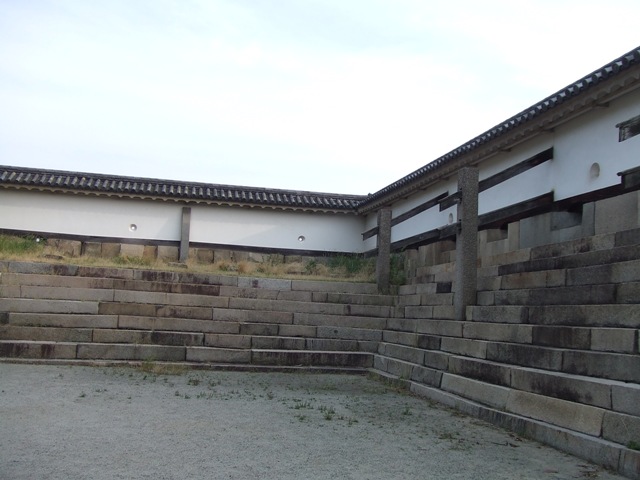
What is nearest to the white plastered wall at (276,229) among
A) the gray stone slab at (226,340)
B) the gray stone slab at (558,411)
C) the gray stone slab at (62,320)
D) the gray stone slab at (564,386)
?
the gray stone slab at (62,320)

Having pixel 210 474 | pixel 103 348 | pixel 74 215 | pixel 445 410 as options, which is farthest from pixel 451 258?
pixel 74 215

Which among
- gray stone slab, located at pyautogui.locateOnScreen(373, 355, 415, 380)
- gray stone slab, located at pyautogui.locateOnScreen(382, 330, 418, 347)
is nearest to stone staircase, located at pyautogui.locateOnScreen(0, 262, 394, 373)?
gray stone slab, located at pyautogui.locateOnScreen(382, 330, 418, 347)

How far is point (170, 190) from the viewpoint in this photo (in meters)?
18.2

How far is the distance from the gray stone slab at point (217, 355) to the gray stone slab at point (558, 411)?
518 centimetres

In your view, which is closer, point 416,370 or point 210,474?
point 210,474

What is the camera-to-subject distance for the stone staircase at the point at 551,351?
17.0ft

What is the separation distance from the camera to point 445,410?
7301 mm

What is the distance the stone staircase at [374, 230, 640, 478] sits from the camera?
518 cm

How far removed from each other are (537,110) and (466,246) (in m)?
3.04

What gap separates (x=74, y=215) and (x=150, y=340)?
8488 mm

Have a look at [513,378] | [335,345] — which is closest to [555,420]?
[513,378]

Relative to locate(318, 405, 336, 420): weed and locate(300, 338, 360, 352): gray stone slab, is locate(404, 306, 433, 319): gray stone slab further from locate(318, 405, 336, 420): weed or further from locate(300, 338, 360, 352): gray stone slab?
locate(318, 405, 336, 420): weed

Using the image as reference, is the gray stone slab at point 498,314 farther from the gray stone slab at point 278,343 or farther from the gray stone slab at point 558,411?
the gray stone slab at point 278,343

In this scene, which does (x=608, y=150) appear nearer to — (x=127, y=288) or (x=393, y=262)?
(x=393, y=262)
